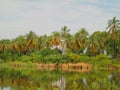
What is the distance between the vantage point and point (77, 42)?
7544 cm

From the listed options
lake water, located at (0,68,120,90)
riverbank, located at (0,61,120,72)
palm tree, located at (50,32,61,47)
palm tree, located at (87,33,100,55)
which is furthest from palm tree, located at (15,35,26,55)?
lake water, located at (0,68,120,90)

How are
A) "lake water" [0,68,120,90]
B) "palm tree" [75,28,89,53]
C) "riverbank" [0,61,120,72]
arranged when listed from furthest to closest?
"palm tree" [75,28,89,53] → "riverbank" [0,61,120,72] → "lake water" [0,68,120,90]

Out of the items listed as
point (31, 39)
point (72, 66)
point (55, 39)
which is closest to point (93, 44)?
point (55, 39)

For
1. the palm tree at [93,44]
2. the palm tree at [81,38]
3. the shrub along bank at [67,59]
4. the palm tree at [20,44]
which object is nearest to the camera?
the shrub along bank at [67,59]

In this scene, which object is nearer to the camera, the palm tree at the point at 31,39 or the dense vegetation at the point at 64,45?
the dense vegetation at the point at 64,45

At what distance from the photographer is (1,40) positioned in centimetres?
8650

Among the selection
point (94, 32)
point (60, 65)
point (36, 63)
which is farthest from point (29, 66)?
point (94, 32)

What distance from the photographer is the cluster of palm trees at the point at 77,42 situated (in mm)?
72875

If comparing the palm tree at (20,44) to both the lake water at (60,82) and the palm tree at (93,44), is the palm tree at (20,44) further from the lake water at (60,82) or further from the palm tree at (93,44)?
the lake water at (60,82)

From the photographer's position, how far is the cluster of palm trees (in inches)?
2869

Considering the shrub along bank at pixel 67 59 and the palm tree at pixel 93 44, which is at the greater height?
the palm tree at pixel 93 44

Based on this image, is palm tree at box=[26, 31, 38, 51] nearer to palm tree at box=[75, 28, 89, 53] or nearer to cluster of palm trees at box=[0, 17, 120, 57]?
cluster of palm trees at box=[0, 17, 120, 57]

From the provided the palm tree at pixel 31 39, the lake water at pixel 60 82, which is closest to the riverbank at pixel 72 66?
the palm tree at pixel 31 39

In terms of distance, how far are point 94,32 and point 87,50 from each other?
4660 millimetres
